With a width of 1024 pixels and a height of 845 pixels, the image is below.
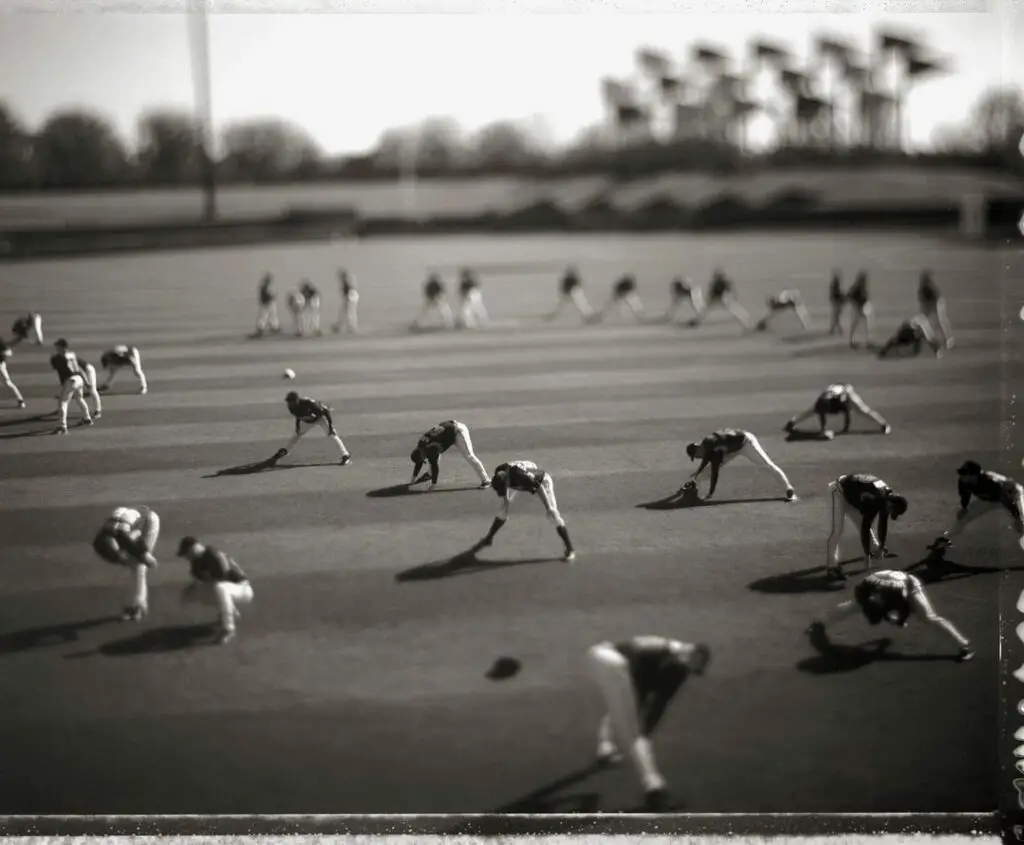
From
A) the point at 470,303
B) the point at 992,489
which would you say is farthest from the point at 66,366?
the point at 992,489

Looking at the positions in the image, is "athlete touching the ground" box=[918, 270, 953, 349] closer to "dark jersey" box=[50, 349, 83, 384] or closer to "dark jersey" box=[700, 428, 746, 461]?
"dark jersey" box=[700, 428, 746, 461]

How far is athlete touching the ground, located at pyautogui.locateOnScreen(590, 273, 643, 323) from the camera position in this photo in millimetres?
6180

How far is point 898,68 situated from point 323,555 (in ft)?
10.7

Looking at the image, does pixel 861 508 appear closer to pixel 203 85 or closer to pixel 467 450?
pixel 467 450

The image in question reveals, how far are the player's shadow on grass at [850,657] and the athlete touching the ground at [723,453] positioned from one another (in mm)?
909

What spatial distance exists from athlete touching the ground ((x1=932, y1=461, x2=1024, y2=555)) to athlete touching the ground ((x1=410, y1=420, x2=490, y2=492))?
2052mm

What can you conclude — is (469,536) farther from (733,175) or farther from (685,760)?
(733,175)

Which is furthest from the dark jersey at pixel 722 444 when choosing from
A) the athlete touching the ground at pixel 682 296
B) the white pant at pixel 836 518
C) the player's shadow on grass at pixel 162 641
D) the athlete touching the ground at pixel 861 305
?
the player's shadow on grass at pixel 162 641

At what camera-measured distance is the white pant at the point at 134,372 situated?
15.7ft

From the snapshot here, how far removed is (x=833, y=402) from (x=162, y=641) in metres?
3.42

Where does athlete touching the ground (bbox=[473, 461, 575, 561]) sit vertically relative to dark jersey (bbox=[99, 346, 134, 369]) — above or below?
below

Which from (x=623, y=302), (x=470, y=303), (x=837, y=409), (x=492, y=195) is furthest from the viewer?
(x=623, y=302)

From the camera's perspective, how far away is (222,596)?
413 cm

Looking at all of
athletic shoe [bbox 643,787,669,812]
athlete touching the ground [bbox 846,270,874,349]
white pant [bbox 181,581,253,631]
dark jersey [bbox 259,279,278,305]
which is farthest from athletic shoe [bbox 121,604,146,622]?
athlete touching the ground [bbox 846,270,874,349]
